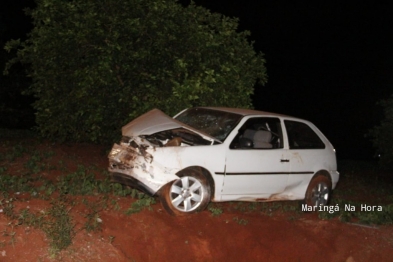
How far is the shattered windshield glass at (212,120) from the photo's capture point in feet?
26.4

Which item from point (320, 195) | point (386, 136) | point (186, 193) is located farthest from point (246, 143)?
point (386, 136)

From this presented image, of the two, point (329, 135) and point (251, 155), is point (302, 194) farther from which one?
point (329, 135)

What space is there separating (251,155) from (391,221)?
2639mm

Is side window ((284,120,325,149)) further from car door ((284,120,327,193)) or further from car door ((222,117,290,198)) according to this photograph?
car door ((222,117,290,198))

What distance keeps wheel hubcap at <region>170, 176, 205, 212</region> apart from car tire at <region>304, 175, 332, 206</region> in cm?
222

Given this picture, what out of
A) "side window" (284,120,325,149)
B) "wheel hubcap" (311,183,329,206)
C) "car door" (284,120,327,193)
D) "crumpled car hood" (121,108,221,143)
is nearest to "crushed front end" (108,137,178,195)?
"crumpled car hood" (121,108,221,143)

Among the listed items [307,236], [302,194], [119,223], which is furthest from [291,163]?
[119,223]

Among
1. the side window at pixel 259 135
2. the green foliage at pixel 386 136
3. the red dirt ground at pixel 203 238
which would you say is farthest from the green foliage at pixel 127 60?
the green foliage at pixel 386 136

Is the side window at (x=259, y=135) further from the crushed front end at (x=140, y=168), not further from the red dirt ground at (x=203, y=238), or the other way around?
the crushed front end at (x=140, y=168)

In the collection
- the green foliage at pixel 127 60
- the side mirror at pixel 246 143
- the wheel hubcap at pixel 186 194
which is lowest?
the wheel hubcap at pixel 186 194

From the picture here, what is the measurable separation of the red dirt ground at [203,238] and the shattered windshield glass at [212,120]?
1.21 m

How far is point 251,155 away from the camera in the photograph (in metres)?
7.93

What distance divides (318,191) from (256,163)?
1629 millimetres

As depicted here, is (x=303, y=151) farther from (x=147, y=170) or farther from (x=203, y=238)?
(x=147, y=170)
